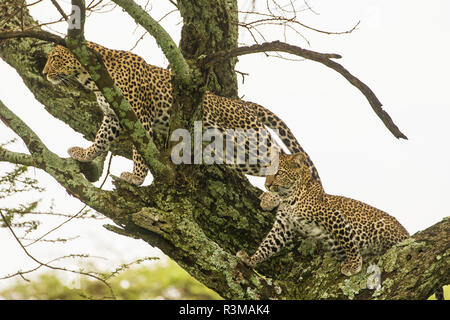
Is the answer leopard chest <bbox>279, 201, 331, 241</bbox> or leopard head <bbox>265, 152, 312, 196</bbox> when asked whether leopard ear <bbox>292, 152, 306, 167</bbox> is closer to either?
leopard head <bbox>265, 152, 312, 196</bbox>

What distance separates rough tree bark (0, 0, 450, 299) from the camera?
17.8 feet

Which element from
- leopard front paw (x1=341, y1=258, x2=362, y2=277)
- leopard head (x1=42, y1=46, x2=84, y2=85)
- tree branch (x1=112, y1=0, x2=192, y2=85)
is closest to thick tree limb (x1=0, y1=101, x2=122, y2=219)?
leopard head (x1=42, y1=46, x2=84, y2=85)

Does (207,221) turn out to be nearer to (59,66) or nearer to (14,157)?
(14,157)

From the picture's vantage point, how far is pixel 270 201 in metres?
6.54

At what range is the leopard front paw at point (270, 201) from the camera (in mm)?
6535

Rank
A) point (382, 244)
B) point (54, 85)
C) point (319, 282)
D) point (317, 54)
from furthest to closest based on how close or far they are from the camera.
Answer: point (54, 85), point (382, 244), point (319, 282), point (317, 54)

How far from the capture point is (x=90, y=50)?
5.13 m

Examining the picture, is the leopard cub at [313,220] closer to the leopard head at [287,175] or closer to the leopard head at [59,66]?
the leopard head at [287,175]

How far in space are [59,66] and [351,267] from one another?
3.74 meters

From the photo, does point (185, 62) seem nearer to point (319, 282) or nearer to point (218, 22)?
point (218, 22)

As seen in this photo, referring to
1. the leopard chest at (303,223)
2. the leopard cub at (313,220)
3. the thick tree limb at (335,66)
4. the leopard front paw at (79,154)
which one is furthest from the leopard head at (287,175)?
the leopard front paw at (79,154)

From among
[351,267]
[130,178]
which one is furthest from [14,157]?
[351,267]
